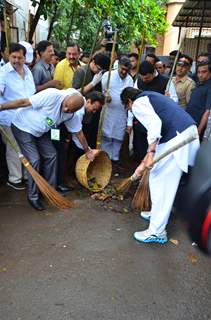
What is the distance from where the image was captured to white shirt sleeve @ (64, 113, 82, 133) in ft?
12.8

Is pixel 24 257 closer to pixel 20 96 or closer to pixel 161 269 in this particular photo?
pixel 161 269

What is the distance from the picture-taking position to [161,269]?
9.68 ft

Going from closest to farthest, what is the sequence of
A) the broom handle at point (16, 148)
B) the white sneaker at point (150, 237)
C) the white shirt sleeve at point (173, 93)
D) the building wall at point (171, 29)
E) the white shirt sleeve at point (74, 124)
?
the white sneaker at point (150, 237) → the broom handle at point (16, 148) → the white shirt sleeve at point (74, 124) → the white shirt sleeve at point (173, 93) → the building wall at point (171, 29)

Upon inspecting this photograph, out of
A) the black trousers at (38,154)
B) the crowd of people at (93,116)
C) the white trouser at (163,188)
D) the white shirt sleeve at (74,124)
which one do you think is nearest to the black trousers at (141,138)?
the crowd of people at (93,116)

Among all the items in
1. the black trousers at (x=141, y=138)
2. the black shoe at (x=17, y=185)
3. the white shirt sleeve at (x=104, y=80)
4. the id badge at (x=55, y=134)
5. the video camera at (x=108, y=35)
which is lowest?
the black shoe at (x=17, y=185)

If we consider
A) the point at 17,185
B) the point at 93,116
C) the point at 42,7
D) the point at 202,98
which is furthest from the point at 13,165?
the point at 42,7

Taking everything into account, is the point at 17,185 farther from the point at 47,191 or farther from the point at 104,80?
the point at 104,80

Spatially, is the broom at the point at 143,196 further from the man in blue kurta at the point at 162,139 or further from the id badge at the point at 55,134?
the id badge at the point at 55,134

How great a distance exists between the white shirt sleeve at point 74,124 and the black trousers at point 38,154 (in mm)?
251

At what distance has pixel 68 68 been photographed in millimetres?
4906

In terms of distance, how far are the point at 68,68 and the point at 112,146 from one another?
1337 millimetres

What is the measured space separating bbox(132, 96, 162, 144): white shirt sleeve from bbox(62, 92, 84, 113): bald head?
0.70m

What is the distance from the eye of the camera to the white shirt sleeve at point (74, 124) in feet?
12.8

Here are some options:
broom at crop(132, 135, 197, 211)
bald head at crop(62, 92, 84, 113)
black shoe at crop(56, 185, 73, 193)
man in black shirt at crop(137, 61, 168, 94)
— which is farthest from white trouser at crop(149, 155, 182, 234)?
man in black shirt at crop(137, 61, 168, 94)
